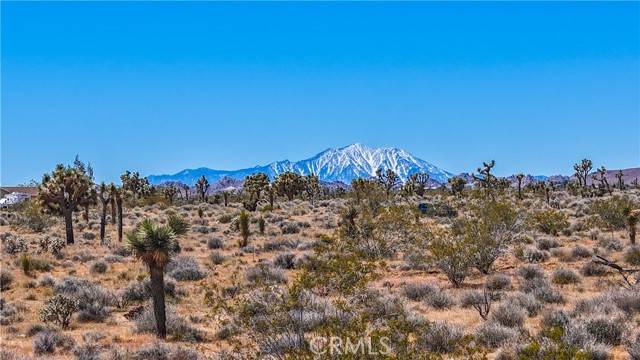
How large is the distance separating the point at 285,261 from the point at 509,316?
1481 centimetres

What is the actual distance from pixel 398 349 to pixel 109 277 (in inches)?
806

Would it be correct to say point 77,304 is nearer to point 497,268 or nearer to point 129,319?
point 129,319

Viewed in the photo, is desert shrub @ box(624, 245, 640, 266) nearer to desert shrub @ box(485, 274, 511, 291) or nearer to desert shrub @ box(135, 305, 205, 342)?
desert shrub @ box(485, 274, 511, 291)

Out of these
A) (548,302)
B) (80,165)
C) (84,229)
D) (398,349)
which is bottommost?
(548,302)

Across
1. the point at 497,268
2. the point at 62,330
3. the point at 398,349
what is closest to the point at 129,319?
the point at 62,330

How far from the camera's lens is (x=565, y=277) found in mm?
20578

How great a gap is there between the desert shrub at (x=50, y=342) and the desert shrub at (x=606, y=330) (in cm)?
1220

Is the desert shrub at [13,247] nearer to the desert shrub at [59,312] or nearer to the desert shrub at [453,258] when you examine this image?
the desert shrub at [59,312]

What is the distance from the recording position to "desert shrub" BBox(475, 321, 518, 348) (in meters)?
12.9

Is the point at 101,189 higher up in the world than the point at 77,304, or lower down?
higher up

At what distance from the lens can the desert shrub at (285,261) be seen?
90.7 ft

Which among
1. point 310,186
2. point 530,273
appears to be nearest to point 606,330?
point 530,273

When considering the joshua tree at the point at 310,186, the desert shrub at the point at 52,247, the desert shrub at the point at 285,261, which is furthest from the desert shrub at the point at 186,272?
the joshua tree at the point at 310,186

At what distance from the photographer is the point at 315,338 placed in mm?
9125
